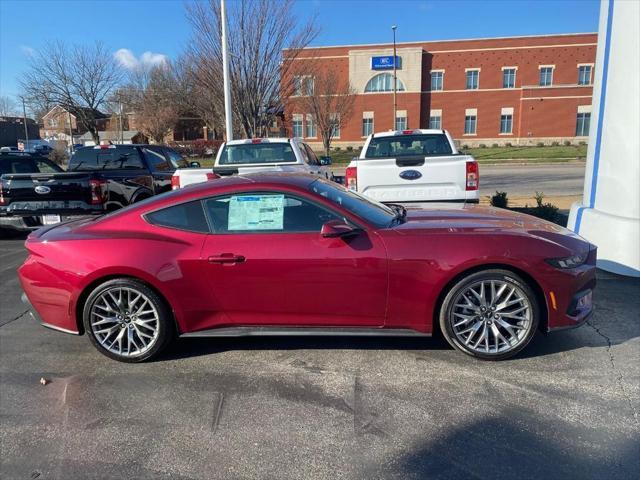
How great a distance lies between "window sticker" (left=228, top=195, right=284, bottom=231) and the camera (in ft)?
12.6

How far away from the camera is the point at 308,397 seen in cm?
337

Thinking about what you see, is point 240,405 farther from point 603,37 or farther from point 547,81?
point 547,81

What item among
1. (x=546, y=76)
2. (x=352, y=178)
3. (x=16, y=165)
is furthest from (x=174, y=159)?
(x=546, y=76)

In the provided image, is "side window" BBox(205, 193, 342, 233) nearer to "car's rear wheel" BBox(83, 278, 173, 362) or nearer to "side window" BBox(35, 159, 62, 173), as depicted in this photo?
"car's rear wheel" BBox(83, 278, 173, 362)

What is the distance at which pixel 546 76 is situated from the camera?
48469mm

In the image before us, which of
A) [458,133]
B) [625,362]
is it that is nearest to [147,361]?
[625,362]

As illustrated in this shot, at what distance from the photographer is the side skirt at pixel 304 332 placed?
12.3ft

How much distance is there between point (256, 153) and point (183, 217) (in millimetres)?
5363

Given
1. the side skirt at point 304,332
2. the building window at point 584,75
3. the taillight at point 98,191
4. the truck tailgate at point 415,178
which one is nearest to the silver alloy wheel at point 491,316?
the side skirt at point 304,332

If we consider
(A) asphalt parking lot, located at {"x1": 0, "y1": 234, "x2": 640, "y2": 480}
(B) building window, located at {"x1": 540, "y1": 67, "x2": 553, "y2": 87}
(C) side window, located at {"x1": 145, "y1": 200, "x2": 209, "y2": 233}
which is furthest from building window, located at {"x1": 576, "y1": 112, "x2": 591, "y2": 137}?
(C) side window, located at {"x1": 145, "y1": 200, "x2": 209, "y2": 233}

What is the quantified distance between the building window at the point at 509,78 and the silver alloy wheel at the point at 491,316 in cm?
5104

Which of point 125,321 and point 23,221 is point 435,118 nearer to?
point 23,221

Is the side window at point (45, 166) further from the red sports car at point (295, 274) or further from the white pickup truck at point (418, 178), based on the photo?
the red sports car at point (295, 274)

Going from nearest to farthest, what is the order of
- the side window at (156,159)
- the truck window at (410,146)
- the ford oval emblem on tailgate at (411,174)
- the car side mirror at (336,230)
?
the car side mirror at (336,230), the ford oval emblem on tailgate at (411,174), the truck window at (410,146), the side window at (156,159)
